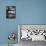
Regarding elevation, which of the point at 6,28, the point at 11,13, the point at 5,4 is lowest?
the point at 6,28

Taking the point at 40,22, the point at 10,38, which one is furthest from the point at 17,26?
the point at 40,22

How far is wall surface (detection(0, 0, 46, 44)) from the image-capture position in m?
3.50

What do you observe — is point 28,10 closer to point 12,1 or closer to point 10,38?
point 12,1

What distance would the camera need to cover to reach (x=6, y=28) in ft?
11.5

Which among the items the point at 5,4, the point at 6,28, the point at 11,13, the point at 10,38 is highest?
the point at 5,4

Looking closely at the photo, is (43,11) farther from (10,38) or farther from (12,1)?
(10,38)

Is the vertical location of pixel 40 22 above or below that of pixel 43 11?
below

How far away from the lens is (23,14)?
352 centimetres

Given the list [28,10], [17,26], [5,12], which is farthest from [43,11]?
[5,12]

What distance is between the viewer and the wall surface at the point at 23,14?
11.5ft

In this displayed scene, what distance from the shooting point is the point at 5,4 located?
351cm

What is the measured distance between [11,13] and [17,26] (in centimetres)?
39

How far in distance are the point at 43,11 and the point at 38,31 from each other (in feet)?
1.88

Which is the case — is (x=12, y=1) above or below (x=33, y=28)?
above
